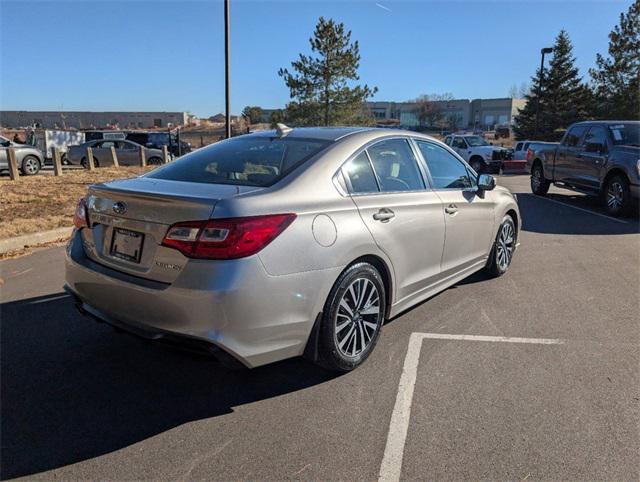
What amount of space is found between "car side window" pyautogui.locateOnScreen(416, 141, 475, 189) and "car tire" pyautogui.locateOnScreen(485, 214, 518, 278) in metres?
0.89

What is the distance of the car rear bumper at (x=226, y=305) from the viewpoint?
2721mm

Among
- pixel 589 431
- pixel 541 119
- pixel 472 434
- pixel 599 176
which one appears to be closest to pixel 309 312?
pixel 472 434

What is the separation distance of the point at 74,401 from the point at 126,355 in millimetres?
645

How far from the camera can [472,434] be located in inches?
111

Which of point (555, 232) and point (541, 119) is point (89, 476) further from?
point (541, 119)

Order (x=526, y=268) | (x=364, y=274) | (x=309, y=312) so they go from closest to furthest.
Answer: (x=309, y=312), (x=364, y=274), (x=526, y=268)

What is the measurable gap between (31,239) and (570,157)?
1128cm

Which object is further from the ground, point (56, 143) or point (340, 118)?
point (340, 118)

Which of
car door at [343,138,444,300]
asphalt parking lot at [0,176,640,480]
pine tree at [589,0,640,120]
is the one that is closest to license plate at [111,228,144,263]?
asphalt parking lot at [0,176,640,480]

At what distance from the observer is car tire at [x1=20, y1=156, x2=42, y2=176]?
17167 mm

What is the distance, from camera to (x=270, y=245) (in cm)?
283

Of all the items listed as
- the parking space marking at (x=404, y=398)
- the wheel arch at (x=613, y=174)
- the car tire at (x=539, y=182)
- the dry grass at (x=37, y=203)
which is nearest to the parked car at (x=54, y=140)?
the dry grass at (x=37, y=203)

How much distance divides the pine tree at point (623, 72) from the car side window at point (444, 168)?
41.4 meters

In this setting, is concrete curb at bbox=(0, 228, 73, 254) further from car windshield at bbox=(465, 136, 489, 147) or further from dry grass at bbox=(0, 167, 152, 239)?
car windshield at bbox=(465, 136, 489, 147)
